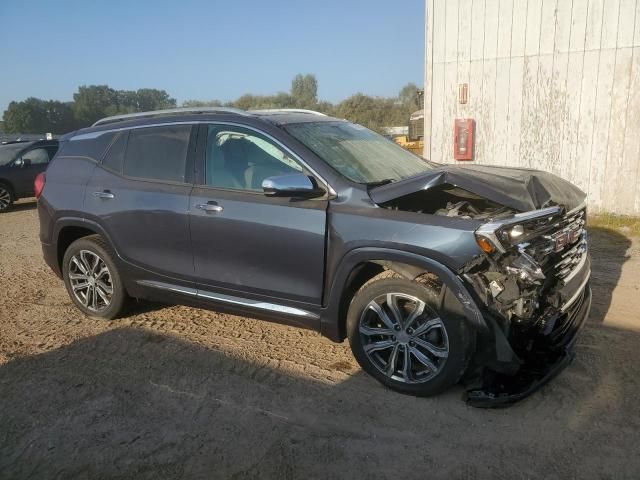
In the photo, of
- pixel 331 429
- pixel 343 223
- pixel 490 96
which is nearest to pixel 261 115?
pixel 343 223

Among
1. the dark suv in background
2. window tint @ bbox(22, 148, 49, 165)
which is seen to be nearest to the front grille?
the dark suv in background

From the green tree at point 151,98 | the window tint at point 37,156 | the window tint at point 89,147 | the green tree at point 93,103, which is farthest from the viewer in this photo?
the green tree at point 93,103

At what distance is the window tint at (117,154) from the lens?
472cm

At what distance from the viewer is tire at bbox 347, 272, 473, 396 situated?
3.28 m

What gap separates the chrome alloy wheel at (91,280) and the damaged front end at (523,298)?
330 cm

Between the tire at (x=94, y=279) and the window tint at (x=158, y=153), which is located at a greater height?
the window tint at (x=158, y=153)

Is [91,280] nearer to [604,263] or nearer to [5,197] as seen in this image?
[604,263]

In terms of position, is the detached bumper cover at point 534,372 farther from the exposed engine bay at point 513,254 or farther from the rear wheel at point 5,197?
the rear wheel at point 5,197

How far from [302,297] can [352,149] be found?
1253mm

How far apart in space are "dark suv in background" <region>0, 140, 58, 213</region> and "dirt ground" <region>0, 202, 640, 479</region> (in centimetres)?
994

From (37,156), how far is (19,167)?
2.11ft

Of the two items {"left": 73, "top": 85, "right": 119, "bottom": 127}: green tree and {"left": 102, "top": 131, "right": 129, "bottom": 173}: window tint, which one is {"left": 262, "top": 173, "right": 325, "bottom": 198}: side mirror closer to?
{"left": 102, "top": 131, "right": 129, "bottom": 173}: window tint

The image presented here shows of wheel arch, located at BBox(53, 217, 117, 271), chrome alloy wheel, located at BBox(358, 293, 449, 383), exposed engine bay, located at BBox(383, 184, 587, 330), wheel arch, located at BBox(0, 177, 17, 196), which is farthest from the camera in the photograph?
wheel arch, located at BBox(0, 177, 17, 196)

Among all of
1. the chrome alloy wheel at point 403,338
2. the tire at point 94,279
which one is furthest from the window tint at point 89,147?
the chrome alloy wheel at point 403,338
